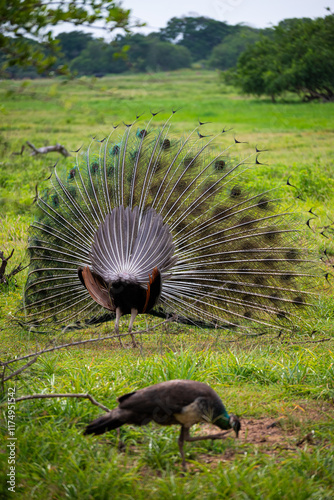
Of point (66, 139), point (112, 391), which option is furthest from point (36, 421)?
point (66, 139)

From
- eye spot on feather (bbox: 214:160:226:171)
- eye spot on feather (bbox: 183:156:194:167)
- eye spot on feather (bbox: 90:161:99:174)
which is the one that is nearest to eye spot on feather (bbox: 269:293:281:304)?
eye spot on feather (bbox: 214:160:226:171)

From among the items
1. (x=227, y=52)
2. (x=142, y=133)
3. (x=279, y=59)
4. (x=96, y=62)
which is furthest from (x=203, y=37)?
(x=142, y=133)

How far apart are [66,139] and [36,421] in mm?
14280

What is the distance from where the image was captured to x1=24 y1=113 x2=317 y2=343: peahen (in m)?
4.57

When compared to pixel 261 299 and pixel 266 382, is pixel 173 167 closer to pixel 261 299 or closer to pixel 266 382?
pixel 261 299

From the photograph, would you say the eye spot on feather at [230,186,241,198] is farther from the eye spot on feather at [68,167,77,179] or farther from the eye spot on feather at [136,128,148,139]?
the eye spot on feather at [68,167,77,179]

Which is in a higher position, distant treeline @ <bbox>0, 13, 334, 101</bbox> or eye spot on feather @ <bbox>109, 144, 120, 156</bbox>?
eye spot on feather @ <bbox>109, 144, 120, 156</bbox>

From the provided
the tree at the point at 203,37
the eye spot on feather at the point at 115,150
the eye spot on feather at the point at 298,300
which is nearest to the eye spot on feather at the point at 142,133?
the eye spot on feather at the point at 115,150

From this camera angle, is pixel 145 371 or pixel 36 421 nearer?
pixel 36 421

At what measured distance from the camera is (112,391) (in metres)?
3.34

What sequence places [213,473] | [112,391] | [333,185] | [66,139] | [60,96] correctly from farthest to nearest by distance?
[66,139] < [333,185] < [112,391] < [213,473] < [60,96]

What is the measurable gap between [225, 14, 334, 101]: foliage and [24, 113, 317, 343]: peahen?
69.6 ft

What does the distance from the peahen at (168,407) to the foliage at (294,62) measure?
23.9 m

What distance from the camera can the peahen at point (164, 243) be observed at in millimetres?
4574
